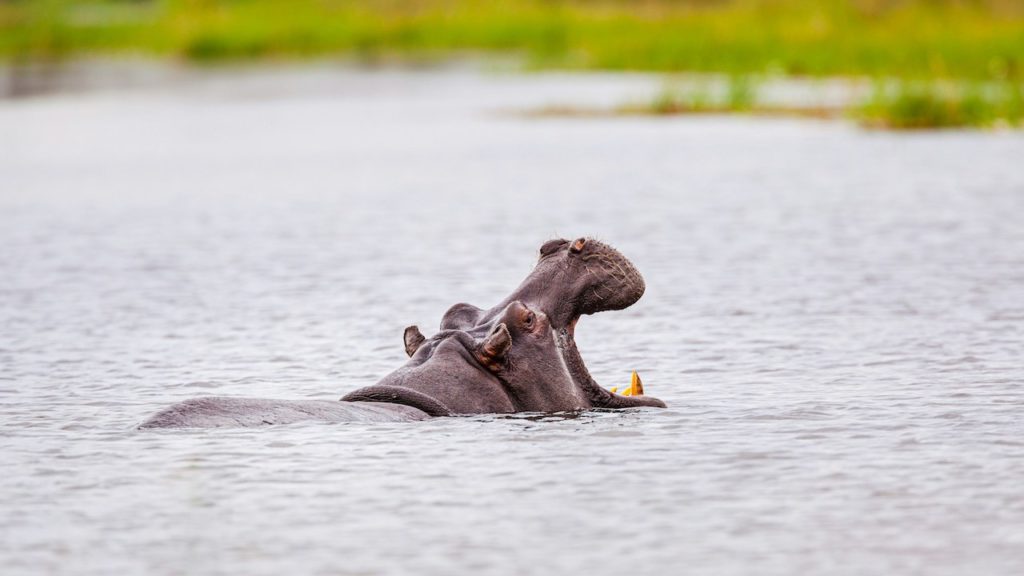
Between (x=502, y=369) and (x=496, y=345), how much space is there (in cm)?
28

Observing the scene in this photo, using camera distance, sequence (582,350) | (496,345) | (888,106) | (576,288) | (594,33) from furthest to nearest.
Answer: (594,33) → (888,106) → (582,350) → (576,288) → (496,345)

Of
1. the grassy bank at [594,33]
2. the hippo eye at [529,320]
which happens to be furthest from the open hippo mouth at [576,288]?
the grassy bank at [594,33]

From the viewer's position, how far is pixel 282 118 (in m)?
36.1

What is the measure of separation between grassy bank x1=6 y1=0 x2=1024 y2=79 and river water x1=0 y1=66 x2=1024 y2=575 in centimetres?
1137

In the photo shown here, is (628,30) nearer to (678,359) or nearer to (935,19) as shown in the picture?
(935,19)

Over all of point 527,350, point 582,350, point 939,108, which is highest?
point 939,108

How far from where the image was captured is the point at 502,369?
8922 mm

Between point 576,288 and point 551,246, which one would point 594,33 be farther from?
point 576,288

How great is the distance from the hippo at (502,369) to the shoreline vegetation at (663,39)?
1976 cm

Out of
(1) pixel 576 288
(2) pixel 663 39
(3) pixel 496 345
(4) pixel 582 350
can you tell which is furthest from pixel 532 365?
(2) pixel 663 39

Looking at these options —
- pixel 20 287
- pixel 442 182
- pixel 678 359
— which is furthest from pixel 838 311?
pixel 442 182

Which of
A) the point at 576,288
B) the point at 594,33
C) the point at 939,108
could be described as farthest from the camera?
the point at 594,33

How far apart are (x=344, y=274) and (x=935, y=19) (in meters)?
29.0

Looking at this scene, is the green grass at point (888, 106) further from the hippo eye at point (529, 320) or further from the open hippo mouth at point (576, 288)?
the hippo eye at point (529, 320)
